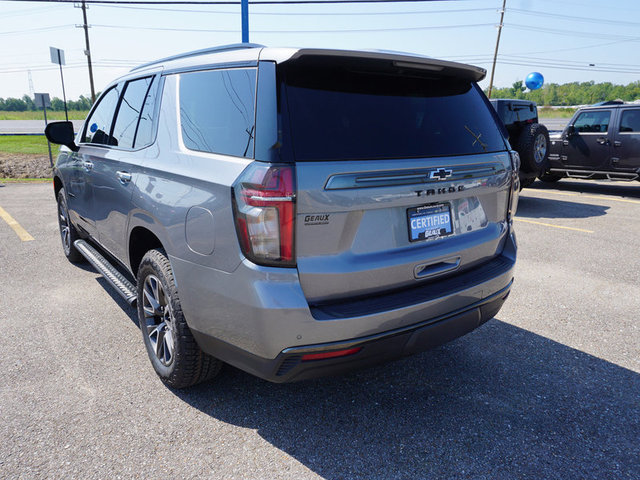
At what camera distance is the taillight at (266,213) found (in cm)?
197

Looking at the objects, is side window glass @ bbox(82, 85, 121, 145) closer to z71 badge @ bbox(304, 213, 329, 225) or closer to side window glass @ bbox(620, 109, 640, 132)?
z71 badge @ bbox(304, 213, 329, 225)

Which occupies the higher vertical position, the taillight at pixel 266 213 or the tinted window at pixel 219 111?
the tinted window at pixel 219 111

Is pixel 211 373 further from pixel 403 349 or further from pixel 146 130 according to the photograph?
pixel 146 130

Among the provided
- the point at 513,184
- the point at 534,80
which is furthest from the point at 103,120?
the point at 534,80

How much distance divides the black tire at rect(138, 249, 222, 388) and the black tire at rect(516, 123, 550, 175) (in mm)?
7192

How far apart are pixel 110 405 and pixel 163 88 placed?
6.24 ft

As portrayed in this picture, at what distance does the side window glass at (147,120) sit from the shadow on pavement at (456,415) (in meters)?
1.56

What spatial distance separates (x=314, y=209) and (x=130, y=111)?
2074 millimetres

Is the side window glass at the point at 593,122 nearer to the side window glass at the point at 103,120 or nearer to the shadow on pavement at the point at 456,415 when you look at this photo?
the shadow on pavement at the point at 456,415

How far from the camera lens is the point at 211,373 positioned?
273 centimetres

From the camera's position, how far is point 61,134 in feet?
13.7

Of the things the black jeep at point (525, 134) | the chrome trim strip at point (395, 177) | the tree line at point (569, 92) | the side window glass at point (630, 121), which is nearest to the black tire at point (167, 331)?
the chrome trim strip at point (395, 177)

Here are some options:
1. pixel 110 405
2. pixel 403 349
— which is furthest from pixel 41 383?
pixel 403 349

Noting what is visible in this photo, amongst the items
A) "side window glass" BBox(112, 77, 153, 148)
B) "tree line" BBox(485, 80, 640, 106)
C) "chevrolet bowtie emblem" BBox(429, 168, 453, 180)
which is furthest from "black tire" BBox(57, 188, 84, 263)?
"tree line" BBox(485, 80, 640, 106)
